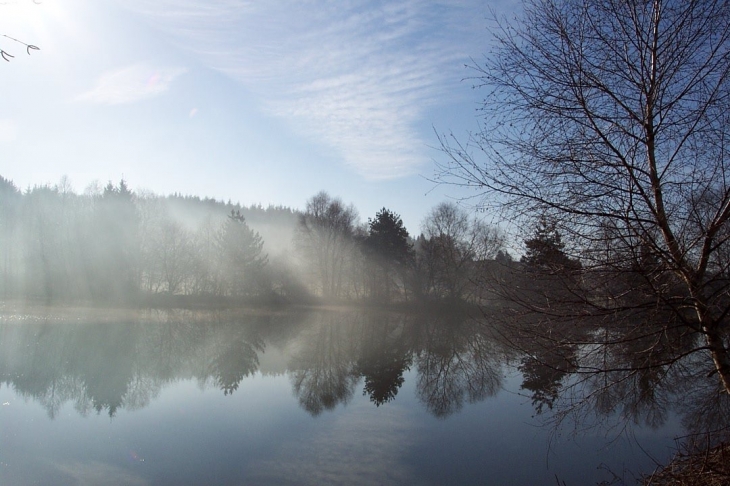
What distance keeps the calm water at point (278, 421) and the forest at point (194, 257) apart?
24.0 m

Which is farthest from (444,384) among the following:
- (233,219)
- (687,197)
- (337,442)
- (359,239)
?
(359,239)

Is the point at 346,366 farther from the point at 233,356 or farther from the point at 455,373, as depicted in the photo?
the point at 233,356

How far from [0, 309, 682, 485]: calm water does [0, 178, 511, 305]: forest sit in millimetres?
23985

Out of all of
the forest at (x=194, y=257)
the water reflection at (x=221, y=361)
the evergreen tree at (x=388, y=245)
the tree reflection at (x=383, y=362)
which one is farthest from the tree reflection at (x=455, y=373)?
the evergreen tree at (x=388, y=245)

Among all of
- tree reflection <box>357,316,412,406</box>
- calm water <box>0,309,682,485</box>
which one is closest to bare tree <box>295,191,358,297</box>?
tree reflection <box>357,316,412,406</box>

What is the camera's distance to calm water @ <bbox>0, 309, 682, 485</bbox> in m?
7.65

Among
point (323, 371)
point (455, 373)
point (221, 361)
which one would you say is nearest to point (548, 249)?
point (323, 371)

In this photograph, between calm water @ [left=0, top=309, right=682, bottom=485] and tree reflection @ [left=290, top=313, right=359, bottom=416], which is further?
tree reflection @ [left=290, top=313, right=359, bottom=416]

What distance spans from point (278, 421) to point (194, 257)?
4183 cm

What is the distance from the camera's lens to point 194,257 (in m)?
49.1

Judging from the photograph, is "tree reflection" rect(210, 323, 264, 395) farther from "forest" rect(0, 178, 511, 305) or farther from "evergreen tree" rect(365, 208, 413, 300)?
"evergreen tree" rect(365, 208, 413, 300)

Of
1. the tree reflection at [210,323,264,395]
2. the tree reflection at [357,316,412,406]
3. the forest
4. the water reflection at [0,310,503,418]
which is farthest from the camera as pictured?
the forest

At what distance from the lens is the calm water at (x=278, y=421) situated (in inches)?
301

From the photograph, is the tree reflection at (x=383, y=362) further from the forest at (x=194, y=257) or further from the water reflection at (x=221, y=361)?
the forest at (x=194, y=257)
